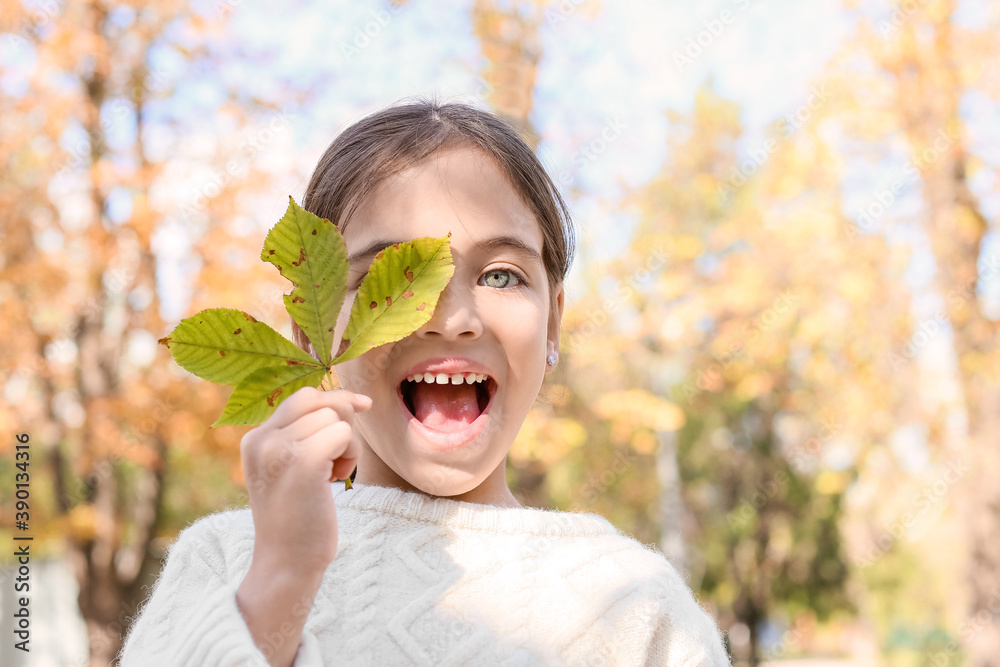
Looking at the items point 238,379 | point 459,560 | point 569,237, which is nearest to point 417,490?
point 459,560

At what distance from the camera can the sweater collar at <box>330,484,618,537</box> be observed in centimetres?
143

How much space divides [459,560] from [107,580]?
247 inches

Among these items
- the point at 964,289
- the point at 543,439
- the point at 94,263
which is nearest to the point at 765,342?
the point at 964,289

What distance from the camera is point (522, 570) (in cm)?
141

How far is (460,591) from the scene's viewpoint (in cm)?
136

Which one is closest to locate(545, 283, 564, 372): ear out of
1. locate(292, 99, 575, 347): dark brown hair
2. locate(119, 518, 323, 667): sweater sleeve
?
locate(292, 99, 575, 347): dark brown hair

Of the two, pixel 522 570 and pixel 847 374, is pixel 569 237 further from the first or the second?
pixel 847 374

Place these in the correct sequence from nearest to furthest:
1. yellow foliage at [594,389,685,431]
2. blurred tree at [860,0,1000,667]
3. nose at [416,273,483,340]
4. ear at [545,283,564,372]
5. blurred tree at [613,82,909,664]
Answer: nose at [416,273,483,340], ear at [545,283,564,372], blurred tree at [860,0,1000,667], blurred tree at [613,82,909,664], yellow foliage at [594,389,685,431]

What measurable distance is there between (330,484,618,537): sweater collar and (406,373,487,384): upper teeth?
0.83 ft

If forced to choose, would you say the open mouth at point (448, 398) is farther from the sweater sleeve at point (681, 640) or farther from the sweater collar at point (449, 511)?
the sweater sleeve at point (681, 640)

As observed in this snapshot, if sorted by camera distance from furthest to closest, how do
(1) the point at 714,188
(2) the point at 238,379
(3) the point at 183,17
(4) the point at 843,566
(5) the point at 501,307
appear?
(4) the point at 843,566 → (1) the point at 714,188 → (3) the point at 183,17 → (5) the point at 501,307 → (2) the point at 238,379

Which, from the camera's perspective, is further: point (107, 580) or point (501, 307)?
point (107, 580)

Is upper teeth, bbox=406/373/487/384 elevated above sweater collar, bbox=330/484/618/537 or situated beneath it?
elevated above

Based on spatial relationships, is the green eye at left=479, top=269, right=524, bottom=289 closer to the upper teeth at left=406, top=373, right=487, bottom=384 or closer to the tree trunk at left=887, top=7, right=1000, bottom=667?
the upper teeth at left=406, top=373, right=487, bottom=384
